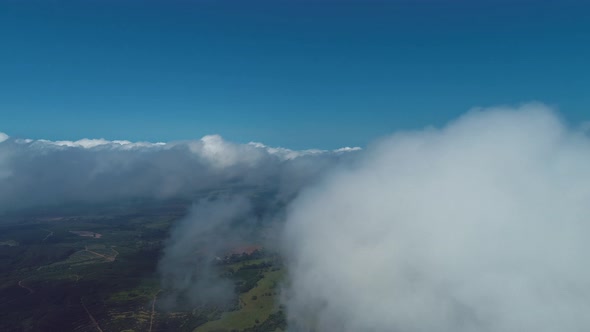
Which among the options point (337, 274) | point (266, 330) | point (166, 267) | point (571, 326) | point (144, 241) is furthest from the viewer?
point (144, 241)

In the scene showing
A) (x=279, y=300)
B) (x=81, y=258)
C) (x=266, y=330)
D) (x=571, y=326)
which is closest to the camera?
(x=571, y=326)

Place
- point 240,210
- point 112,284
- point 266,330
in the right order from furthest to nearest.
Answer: point 240,210
point 112,284
point 266,330

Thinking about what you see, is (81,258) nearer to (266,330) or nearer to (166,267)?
(166,267)

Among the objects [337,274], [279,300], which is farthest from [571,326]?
[279,300]

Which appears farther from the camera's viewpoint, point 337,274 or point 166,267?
point 166,267

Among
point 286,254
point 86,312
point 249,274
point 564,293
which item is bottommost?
point 86,312

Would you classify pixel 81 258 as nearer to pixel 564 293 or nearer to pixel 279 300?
pixel 279 300

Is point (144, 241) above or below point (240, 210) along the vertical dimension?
below

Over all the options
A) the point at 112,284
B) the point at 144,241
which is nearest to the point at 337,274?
the point at 112,284

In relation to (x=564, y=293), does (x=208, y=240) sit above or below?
below
